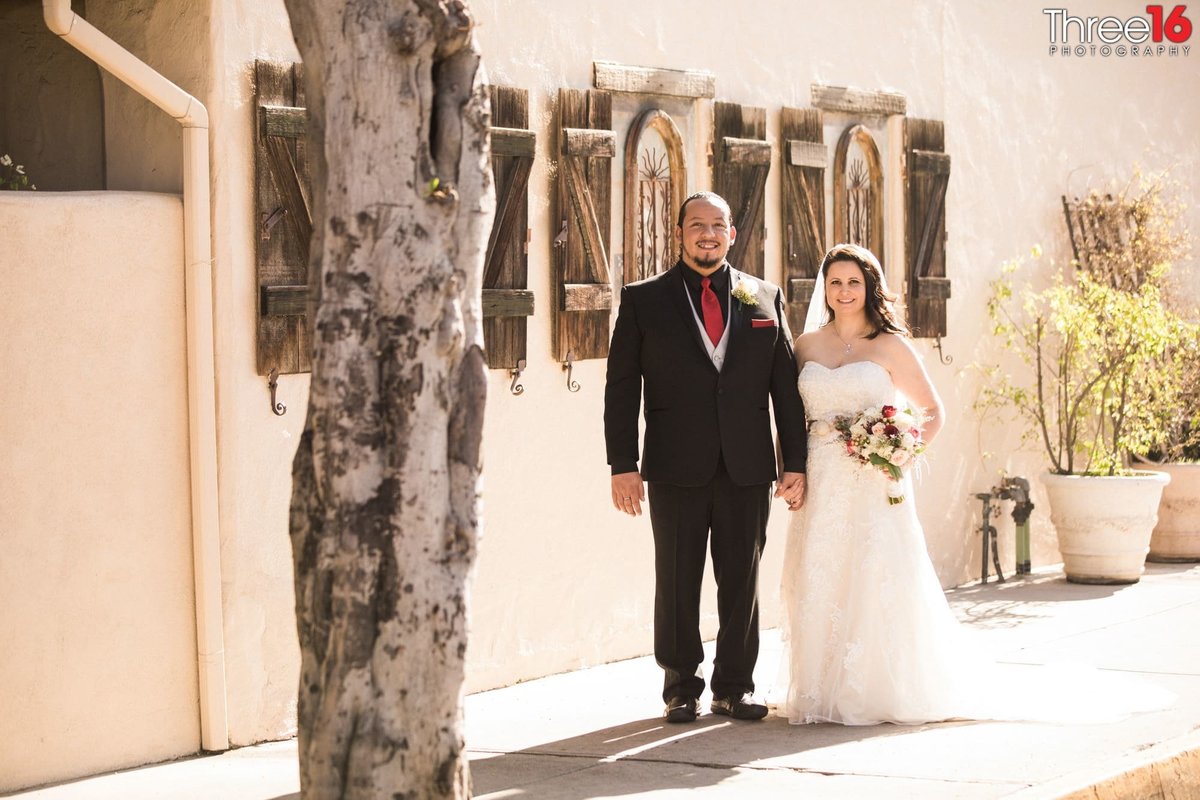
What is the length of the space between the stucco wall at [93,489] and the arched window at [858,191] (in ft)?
14.9

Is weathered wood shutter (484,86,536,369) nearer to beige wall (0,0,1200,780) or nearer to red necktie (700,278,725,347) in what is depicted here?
beige wall (0,0,1200,780)

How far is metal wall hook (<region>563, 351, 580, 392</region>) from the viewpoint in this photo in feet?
27.8

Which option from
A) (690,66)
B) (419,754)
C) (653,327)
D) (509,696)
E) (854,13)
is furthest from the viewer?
(854,13)

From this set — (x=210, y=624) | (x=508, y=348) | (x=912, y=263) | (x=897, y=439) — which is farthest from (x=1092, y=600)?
(x=210, y=624)

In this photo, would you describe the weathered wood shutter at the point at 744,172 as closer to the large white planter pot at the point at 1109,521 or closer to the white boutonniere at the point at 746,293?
the white boutonniere at the point at 746,293

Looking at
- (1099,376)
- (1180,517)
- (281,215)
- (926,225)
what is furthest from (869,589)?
(1180,517)

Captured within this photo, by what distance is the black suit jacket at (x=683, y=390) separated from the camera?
23.5 feet

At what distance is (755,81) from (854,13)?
3.52 feet

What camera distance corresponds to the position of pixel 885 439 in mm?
7297

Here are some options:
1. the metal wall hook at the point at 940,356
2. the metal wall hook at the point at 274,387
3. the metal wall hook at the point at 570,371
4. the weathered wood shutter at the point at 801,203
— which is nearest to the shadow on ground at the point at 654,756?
the metal wall hook at the point at 274,387

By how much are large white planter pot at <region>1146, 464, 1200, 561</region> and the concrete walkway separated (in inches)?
148

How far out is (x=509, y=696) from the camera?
26.3 ft

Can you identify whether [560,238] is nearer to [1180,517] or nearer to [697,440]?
[697,440]

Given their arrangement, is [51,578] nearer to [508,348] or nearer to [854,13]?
[508,348]
